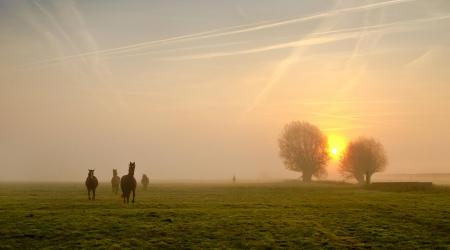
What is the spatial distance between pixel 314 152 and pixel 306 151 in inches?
86.2

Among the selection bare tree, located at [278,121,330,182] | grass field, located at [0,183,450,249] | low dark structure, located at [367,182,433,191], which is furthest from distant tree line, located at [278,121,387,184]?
grass field, located at [0,183,450,249]

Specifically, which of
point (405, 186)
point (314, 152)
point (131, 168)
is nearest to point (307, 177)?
point (314, 152)

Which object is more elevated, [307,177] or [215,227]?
[307,177]

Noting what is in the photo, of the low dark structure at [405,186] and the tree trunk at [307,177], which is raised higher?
the tree trunk at [307,177]

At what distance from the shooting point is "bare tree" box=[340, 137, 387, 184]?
351 ft

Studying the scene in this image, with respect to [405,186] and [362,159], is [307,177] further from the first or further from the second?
[405,186]

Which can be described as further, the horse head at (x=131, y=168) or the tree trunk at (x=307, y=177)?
the tree trunk at (x=307, y=177)

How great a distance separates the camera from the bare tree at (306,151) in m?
118

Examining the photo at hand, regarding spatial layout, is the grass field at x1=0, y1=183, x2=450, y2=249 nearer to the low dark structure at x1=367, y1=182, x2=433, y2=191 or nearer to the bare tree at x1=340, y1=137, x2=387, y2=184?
the low dark structure at x1=367, y1=182, x2=433, y2=191

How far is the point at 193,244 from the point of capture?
2397cm

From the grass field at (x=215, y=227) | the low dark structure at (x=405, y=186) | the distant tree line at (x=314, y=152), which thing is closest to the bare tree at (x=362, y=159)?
the distant tree line at (x=314, y=152)

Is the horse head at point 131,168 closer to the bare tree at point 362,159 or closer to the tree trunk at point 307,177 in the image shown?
the bare tree at point 362,159

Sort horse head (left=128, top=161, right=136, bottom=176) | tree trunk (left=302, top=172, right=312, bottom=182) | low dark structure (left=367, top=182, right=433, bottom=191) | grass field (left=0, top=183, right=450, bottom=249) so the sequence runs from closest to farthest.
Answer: grass field (left=0, top=183, right=450, bottom=249)
horse head (left=128, top=161, right=136, bottom=176)
low dark structure (left=367, top=182, right=433, bottom=191)
tree trunk (left=302, top=172, right=312, bottom=182)

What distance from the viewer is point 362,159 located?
351 feet
